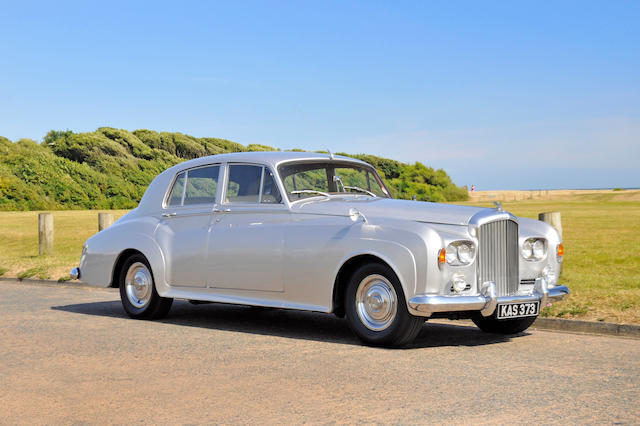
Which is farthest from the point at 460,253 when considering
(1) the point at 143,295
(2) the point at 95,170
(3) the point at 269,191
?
(2) the point at 95,170

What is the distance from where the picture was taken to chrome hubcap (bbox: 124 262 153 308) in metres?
9.50

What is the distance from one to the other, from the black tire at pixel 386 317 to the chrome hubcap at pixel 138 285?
10.2ft

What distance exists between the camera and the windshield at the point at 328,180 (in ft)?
27.5

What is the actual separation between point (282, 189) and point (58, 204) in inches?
1666

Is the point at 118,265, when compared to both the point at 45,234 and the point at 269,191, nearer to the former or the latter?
the point at 269,191

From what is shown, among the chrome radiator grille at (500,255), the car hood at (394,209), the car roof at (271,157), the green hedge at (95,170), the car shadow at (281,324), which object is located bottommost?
the car shadow at (281,324)

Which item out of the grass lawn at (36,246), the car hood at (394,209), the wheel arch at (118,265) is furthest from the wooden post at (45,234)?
the car hood at (394,209)

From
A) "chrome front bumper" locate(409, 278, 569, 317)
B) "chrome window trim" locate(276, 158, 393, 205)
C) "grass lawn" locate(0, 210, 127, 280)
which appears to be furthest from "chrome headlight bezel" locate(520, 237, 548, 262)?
"grass lawn" locate(0, 210, 127, 280)

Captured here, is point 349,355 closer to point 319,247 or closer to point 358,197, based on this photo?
point 319,247

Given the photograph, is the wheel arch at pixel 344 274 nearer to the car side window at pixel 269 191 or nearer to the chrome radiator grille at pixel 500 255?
the chrome radiator grille at pixel 500 255

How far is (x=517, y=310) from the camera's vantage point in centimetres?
732

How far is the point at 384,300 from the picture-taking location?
23.5ft

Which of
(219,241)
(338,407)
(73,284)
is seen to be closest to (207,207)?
(219,241)

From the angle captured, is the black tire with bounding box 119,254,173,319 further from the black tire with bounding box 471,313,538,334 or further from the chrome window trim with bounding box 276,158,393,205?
the black tire with bounding box 471,313,538,334
